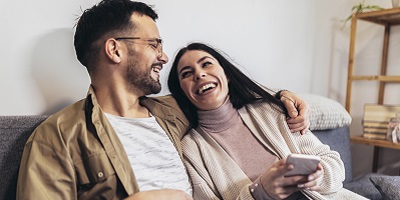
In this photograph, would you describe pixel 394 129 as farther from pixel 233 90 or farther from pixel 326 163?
pixel 233 90

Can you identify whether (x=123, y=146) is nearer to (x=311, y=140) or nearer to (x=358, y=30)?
(x=311, y=140)

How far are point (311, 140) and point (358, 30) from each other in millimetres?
1372

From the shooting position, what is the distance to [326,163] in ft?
4.02

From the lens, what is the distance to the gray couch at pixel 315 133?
1.00m

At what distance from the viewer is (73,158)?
99 centimetres

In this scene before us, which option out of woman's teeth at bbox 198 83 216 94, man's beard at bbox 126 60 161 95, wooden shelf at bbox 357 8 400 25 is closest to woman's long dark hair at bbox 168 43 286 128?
woman's teeth at bbox 198 83 216 94

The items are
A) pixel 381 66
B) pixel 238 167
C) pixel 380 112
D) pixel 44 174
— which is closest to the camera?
pixel 44 174

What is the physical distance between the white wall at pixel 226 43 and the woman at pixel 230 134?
29cm

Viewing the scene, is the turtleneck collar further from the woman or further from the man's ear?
the man's ear

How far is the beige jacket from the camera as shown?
3.07 ft

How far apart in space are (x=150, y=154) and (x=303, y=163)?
1.53ft

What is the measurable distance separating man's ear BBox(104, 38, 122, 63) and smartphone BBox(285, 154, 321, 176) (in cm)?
61

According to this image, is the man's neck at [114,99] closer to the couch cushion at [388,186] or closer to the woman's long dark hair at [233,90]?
the woman's long dark hair at [233,90]

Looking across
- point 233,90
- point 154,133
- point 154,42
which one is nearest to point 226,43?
point 233,90
